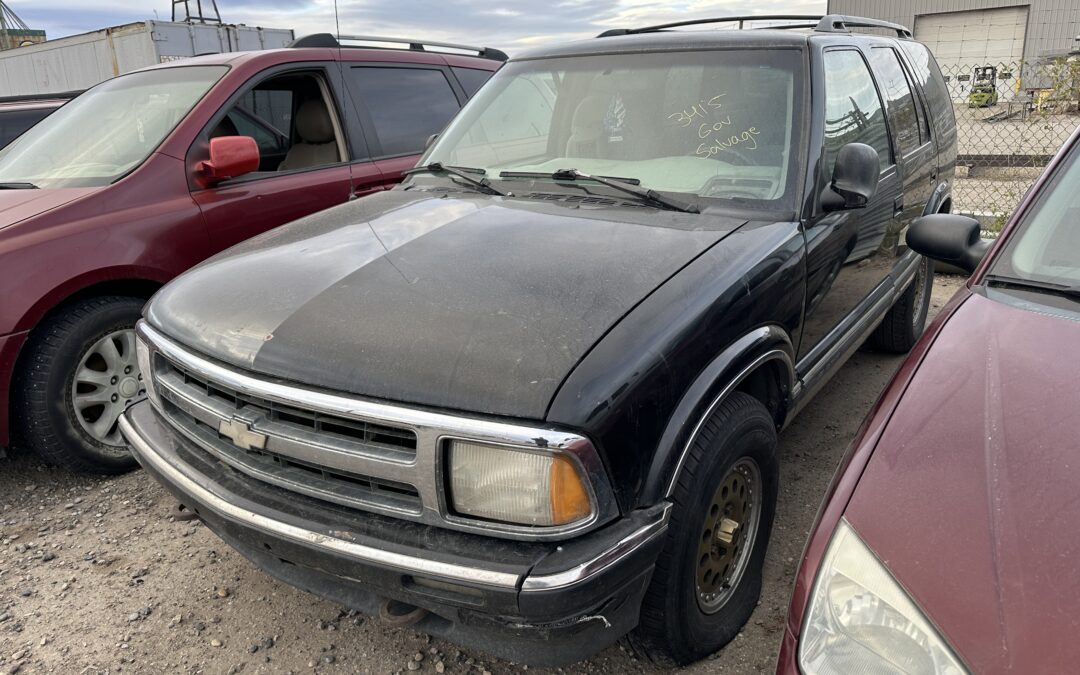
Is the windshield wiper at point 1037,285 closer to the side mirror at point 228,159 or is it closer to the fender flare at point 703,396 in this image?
the fender flare at point 703,396

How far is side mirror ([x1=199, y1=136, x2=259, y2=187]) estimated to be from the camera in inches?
146

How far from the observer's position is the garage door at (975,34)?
25734 mm

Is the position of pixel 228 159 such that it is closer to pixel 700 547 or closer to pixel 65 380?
pixel 65 380

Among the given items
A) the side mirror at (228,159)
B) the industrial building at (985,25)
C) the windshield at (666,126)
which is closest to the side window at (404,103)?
the side mirror at (228,159)

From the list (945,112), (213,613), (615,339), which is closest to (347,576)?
(615,339)

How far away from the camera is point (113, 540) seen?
312 centimetres

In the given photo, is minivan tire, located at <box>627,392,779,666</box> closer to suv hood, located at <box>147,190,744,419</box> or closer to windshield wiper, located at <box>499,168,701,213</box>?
suv hood, located at <box>147,190,744,419</box>

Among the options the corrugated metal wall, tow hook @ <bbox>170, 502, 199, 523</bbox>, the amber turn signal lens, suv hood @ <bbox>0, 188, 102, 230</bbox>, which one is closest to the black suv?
the amber turn signal lens

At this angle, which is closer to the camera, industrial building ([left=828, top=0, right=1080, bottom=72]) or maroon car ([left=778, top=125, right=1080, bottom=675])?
maroon car ([left=778, top=125, right=1080, bottom=675])

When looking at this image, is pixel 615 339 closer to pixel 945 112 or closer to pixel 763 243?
pixel 763 243

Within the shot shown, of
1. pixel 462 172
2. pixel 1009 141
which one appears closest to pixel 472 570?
pixel 462 172

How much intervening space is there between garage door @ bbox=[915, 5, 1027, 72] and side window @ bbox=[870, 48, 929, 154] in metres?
25.5

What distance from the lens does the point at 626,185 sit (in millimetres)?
2809

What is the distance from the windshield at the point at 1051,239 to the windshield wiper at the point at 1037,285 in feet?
0.04
